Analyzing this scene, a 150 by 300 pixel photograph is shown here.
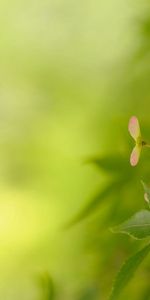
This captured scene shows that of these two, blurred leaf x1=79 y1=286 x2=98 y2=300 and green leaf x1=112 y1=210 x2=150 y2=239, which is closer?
green leaf x1=112 y1=210 x2=150 y2=239

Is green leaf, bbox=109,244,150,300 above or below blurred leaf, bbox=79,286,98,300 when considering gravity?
above

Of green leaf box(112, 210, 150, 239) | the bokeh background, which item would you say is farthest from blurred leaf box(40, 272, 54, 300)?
green leaf box(112, 210, 150, 239)

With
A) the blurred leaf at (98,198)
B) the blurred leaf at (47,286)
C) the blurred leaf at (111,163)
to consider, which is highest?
the blurred leaf at (111,163)

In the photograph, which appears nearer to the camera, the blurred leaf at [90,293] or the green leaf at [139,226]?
the green leaf at [139,226]

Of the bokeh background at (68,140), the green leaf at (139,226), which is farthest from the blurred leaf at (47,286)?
the green leaf at (139,226)

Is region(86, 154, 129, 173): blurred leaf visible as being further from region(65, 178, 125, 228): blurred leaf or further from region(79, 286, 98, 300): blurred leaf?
region(79, 286, 98, 300): blurred leaf

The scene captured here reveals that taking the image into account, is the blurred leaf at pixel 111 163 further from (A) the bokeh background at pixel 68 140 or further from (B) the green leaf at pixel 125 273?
(B) the green leaf at pixel 125 273

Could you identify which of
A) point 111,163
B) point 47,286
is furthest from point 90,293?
point 111,163
